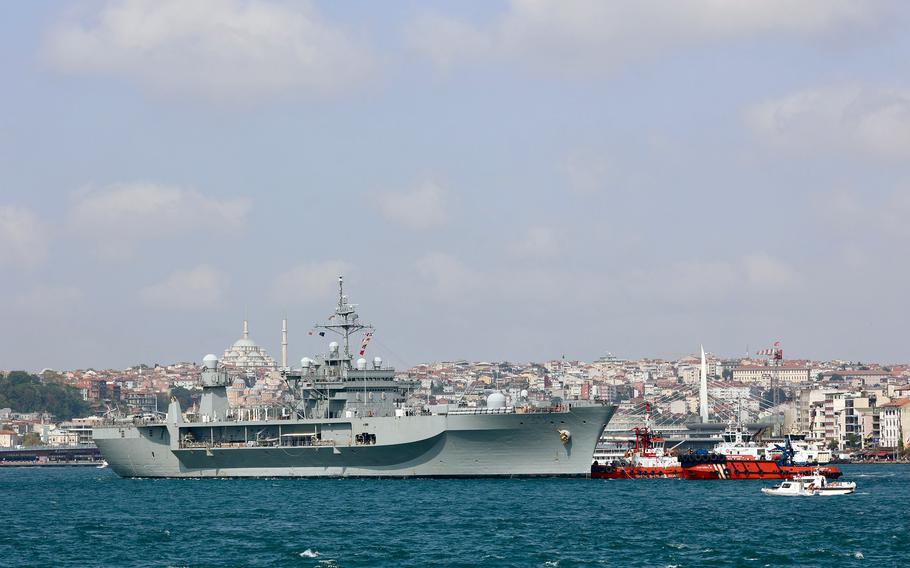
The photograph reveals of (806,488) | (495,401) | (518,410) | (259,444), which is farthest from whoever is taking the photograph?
(259,444)

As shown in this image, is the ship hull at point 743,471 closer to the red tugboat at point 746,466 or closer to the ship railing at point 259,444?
the red tugboat at point 746,466

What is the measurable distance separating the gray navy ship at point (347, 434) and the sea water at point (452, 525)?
130 centimetres

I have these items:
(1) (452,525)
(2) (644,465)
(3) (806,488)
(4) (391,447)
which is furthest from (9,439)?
(1) (452,525)

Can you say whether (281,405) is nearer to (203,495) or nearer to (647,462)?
(203,495)

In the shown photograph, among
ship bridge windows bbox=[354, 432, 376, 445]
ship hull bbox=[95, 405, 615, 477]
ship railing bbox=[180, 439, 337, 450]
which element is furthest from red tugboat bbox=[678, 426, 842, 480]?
ship railing bbox=[180, 439, 337, 450]

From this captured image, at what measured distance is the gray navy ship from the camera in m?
64.2

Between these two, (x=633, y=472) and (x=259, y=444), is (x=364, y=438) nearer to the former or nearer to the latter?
(x=259, y=444)

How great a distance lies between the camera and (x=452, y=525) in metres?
46.1

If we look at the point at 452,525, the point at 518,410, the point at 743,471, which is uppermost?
the point at 518,410

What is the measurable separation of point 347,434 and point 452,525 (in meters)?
22.6

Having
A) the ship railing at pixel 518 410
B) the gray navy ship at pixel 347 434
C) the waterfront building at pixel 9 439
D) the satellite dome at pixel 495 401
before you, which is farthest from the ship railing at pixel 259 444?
the waterfront building at pixel 9 439

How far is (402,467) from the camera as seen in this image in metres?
67.2

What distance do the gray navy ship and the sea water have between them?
1296mm

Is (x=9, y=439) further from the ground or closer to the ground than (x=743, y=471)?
further from the ground
